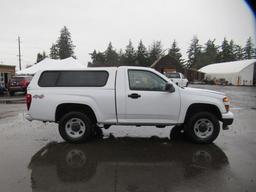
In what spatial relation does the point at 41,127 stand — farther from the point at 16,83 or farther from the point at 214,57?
the point at 214,57

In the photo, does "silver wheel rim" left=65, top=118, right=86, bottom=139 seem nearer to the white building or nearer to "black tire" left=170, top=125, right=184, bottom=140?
"black tire" left=170, top=125, right=184, bottom=140

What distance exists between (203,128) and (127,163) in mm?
2364

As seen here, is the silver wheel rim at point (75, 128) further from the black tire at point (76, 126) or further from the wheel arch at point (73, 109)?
the wheel arch at point (73, 109)

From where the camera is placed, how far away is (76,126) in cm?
558

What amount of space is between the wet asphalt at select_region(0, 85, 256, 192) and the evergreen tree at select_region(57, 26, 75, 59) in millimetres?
83689

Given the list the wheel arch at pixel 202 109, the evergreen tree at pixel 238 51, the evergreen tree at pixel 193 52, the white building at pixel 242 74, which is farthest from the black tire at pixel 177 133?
the evergreen tree at pixel 238 51

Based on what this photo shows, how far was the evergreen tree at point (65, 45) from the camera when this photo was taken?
85.4 m

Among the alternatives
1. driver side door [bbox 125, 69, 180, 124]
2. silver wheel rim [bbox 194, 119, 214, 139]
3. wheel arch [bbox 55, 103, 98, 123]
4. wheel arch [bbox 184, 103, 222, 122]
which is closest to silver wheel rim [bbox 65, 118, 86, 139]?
wheel arch [bbox 55, 103, 98, 123]

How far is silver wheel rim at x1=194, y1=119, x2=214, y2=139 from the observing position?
5473 mm

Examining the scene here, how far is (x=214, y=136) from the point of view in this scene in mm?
5473

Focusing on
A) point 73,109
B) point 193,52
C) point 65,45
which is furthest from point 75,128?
point 193,52

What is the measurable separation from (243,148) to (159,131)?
242 centimetres

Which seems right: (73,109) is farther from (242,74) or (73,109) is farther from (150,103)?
(242,74)

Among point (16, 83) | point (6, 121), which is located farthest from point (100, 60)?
point (6, 121)
